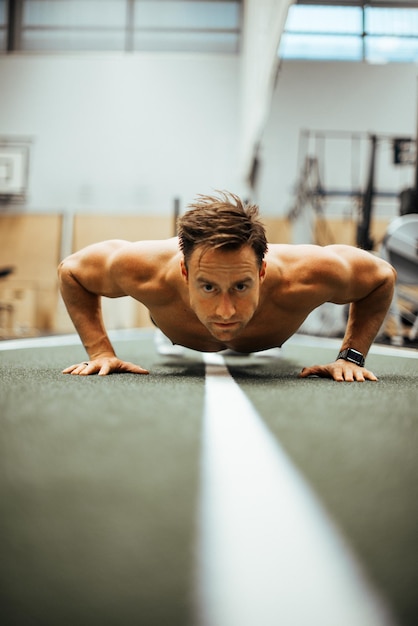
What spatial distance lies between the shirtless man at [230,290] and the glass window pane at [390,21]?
9.20 metres

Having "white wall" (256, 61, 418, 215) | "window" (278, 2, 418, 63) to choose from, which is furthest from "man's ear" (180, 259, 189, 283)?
"window" (278, 2, 418, 63)

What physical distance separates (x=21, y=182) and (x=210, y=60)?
412cm

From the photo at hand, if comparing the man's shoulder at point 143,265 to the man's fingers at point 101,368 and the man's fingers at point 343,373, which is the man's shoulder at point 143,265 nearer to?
the man's fingers at point 101,368

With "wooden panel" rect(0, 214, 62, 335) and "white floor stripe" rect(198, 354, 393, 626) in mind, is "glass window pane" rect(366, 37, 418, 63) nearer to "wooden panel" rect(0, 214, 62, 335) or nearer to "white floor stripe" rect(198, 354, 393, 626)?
"wooden panel" rect(0, 214, 62, 335)

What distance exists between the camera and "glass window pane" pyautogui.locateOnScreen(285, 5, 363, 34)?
30.8 ft

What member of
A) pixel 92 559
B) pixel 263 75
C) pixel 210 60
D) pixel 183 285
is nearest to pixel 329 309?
pixel 263 75

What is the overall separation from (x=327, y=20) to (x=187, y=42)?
257 centimetres

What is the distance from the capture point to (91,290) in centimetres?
215

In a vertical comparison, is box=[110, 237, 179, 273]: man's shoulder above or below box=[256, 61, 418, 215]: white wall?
below

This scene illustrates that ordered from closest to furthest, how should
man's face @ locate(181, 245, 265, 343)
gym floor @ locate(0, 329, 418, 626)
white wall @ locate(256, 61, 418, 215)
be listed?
1. gym floor @ locate(0, 329, 418, 626)
2. man's face @ locate(181, 245, 265, 343)
3. white wall @ locate(256, 61, 418, 215)

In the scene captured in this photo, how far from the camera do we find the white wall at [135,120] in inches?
402

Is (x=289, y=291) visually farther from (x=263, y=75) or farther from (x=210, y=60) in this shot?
(x=210, y=60)

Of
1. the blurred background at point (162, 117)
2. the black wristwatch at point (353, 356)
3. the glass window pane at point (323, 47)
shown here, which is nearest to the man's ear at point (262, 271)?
the black wristwatch at point (353, 356)

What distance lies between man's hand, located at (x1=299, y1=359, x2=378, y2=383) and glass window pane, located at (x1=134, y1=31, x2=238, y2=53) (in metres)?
9.72
